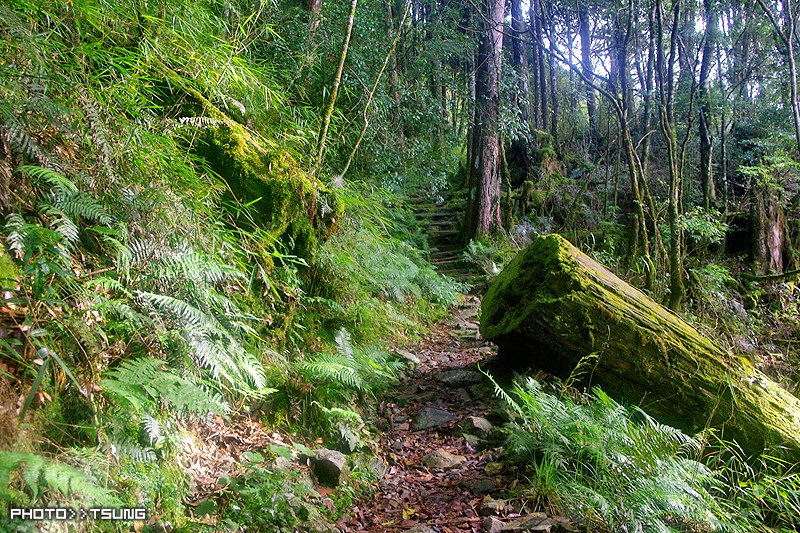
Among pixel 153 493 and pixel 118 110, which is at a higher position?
pixel 118 110

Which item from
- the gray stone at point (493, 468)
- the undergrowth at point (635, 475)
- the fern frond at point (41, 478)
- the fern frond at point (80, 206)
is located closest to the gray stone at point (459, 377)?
the undergrowth at point (635, 475)

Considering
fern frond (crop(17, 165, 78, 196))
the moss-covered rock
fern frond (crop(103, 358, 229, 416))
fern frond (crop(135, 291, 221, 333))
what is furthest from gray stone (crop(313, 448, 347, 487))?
fern frond (crop(17, 165, 78, 196))

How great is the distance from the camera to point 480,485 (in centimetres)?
352

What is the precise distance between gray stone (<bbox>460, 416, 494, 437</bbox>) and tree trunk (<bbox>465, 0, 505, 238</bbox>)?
817 cm

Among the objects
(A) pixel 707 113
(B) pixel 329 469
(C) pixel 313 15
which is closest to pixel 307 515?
(B) pixel 329 469

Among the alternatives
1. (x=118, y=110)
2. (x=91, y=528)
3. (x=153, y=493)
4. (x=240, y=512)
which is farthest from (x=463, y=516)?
(x=118, y=110)

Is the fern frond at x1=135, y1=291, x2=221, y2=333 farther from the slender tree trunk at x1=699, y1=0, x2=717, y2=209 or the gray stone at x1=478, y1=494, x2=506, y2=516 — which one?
the slender tree trunk at x1=699, y1=0, x2=717, y2=209

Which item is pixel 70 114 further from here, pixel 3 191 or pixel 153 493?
pixel 153 493

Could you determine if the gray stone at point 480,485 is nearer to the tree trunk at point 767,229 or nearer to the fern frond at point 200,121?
the fern frond at point 200,121

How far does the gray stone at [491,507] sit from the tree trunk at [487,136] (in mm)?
9274

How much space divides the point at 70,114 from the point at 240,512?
2.34m

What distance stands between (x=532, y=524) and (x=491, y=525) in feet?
0.84

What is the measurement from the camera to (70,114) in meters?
2.71

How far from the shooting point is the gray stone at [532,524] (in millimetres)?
2994
